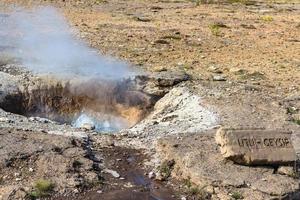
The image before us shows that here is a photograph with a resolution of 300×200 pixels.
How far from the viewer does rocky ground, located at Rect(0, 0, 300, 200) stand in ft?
25.0

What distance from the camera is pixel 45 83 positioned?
461 inches

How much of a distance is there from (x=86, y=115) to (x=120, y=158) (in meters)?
3.25

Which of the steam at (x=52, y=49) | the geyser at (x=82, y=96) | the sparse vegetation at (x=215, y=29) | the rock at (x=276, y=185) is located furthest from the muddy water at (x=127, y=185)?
the sparse vegetation at (x=215, y=29)

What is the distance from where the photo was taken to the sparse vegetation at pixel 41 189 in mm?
7195

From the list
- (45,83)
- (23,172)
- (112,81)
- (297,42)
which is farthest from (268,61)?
(23,172)

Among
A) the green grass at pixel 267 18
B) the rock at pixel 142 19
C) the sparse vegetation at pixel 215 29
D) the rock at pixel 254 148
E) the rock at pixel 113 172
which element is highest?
the rock at pixel 254 148

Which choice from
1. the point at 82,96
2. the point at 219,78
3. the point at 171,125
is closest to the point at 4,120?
the point at 82,96

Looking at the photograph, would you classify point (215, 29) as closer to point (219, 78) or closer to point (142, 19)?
point (142, 19)

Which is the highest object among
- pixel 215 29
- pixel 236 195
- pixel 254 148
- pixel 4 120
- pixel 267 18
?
pixel 254 148

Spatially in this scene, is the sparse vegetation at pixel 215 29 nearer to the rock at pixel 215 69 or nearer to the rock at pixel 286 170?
the rock at pixel 215 69

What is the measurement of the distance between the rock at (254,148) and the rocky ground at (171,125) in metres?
0.13

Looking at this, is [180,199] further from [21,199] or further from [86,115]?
[86,115]

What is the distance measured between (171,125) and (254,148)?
2246 mm

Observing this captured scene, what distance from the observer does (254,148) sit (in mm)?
7895
